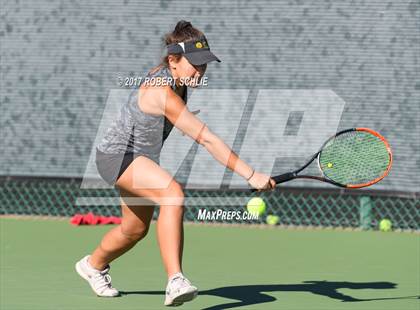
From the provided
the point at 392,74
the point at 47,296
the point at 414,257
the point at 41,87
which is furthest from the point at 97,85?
the point at 47,296

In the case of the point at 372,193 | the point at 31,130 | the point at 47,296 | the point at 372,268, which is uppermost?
the point at 31,130

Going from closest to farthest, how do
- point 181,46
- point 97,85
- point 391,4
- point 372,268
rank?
point 181,46
point 372,268
point 391,4
point 97,85

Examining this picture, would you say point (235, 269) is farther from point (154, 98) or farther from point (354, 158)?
point (154, 98)

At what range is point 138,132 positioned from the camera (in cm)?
667

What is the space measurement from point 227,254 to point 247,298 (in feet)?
7.51

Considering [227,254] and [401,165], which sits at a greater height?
[401,165]

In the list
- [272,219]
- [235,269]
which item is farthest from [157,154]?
[272,219]

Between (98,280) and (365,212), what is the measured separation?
4540mm

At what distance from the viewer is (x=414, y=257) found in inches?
367

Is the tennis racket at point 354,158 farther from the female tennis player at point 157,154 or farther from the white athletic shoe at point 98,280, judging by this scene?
the white athletic shoe at point 98,280

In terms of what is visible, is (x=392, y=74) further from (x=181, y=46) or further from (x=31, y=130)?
(x=181, y=46)

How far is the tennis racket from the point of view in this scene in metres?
7.16

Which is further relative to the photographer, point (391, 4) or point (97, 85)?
point (97, 85)

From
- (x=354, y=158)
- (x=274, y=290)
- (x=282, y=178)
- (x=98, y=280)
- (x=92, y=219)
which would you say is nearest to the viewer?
(x=282, y=178)
